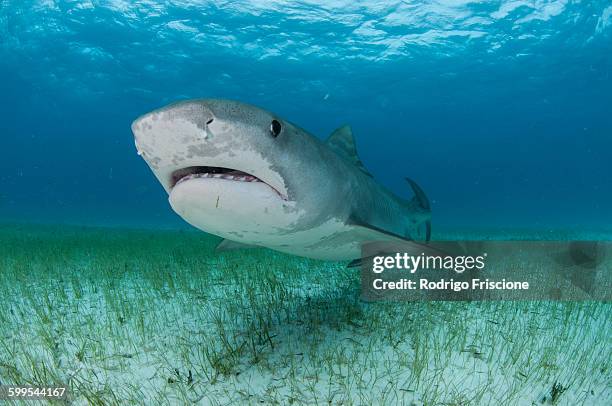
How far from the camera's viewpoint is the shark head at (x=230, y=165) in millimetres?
2293

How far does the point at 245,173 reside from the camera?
2.67 meters

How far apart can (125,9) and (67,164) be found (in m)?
123

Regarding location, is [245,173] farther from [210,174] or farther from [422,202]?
[422,202]

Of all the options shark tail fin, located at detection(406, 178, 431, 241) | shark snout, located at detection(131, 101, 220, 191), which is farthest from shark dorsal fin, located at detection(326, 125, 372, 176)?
shark snout, located at detection(131, 101, 220, 191)

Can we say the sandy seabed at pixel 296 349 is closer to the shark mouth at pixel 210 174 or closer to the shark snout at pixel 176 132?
the shark mouth at pixel 210 174

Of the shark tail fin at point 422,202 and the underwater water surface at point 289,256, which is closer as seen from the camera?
the underwater water surface at point 289,256

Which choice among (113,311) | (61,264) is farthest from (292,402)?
(61,264)

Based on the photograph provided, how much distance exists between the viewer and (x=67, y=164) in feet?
433

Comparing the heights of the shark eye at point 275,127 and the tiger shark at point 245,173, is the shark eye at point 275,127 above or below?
above

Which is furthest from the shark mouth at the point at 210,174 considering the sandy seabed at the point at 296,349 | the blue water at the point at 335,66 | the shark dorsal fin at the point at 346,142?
the blue water at the point at 335,66

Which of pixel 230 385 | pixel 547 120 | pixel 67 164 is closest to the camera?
pixel 230 385

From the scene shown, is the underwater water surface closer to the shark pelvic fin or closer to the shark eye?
the shark pelvic fin

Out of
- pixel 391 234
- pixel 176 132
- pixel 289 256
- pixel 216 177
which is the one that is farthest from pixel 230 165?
pixel 289 256

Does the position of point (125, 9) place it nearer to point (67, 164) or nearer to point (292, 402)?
point (292, 402)
